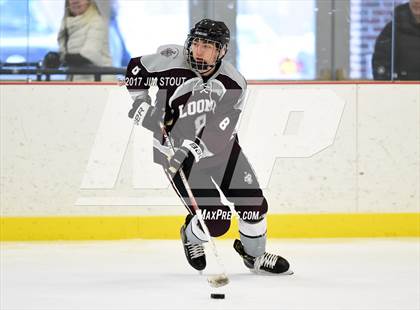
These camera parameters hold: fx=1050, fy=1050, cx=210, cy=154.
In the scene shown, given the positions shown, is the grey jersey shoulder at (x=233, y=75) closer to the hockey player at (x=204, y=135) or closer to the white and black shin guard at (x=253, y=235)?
the hockey player at (x=204, y=135)

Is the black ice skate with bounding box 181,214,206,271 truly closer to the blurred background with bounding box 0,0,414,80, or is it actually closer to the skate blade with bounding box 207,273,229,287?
the skate blade with bounding box 207,273,229,287

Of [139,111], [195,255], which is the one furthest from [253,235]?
[139,111]

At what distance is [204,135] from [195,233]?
40cm

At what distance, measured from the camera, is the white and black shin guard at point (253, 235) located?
4273 mm

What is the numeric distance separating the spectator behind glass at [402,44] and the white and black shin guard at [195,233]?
197cm

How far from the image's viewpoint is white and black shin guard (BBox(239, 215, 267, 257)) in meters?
4.27

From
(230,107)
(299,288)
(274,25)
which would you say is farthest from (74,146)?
(299,288)

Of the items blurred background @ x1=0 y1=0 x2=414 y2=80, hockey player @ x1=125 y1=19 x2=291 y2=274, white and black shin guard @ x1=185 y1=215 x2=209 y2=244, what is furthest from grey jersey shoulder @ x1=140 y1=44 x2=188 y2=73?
blurred background @ x1=0 y1=0 x2=414 y2=80

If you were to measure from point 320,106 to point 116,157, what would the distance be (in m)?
1.13

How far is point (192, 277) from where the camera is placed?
429 centimetres

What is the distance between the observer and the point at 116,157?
5590 mm

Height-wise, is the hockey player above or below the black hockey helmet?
below

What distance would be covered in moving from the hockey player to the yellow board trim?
1.32 meters

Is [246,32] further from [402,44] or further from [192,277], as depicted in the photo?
[192,277]
